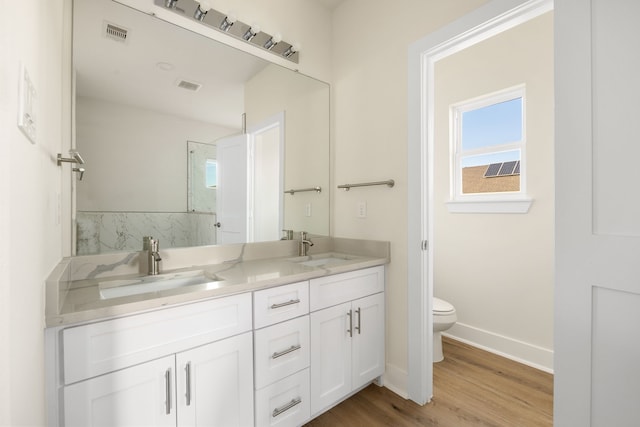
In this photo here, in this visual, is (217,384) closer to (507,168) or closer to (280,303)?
(280,303)

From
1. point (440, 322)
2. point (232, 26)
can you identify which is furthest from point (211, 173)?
point (440, 322)

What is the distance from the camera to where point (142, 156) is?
1485 millimetres

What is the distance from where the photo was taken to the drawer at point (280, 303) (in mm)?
1311

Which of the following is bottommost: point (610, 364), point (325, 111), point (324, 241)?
point (610, 364)

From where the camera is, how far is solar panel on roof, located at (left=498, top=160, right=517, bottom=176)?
2.39 meters

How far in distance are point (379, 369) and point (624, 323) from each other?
128cm

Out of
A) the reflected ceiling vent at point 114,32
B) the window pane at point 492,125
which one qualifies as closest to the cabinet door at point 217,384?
the reflected ceiling vent at point 114,32

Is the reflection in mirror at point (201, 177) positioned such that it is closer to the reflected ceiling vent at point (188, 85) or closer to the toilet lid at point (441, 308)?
the reflected ceiling vent at point (188, 85)

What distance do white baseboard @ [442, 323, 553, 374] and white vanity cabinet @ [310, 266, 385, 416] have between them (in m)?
1.11

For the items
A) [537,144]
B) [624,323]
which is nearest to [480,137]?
[537,144]

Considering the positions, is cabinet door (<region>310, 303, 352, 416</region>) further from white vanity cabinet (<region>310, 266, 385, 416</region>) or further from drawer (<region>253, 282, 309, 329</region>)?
drawer (<region>253, 282, 309, 329</region>)

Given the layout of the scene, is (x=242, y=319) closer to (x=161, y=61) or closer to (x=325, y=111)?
(x=161, y=61)

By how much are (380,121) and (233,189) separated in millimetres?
1062

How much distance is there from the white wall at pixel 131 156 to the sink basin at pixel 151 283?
0.36 m
